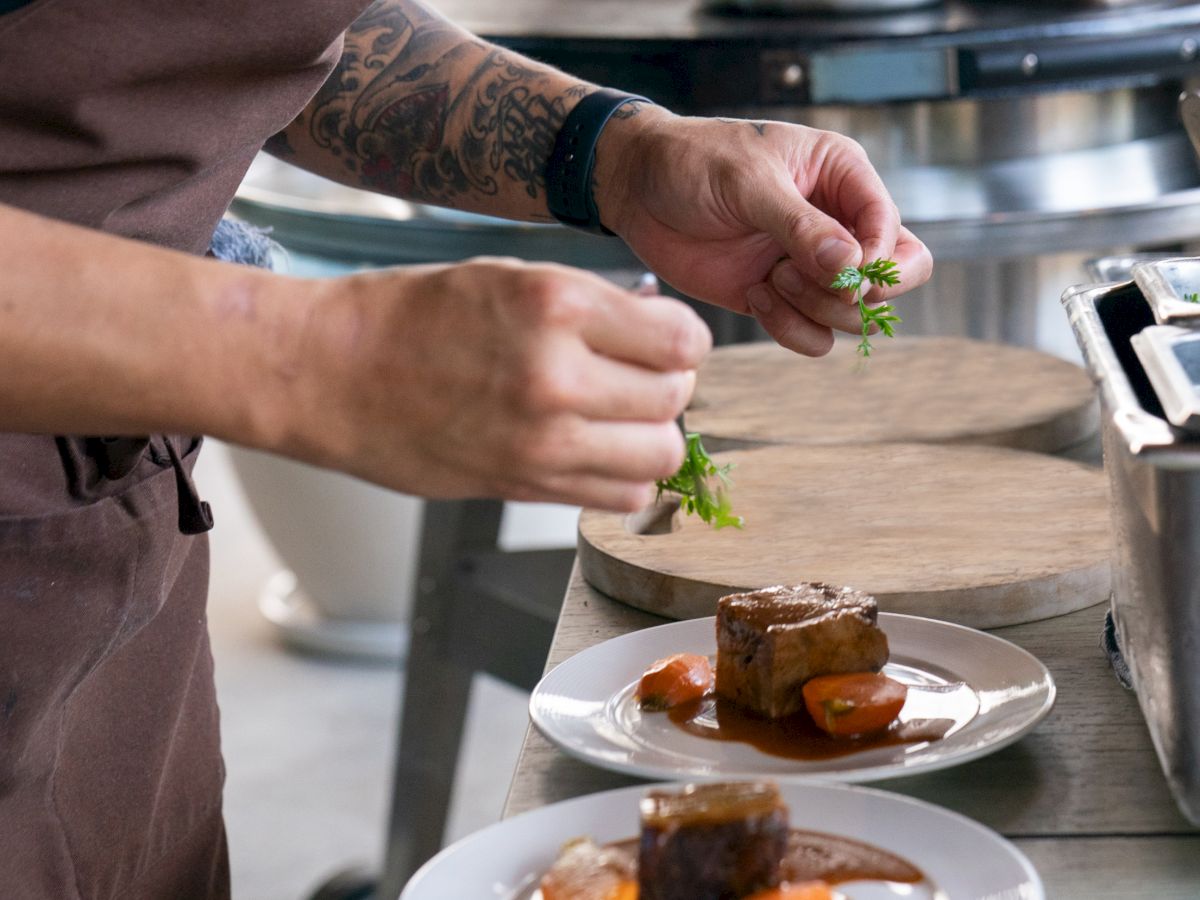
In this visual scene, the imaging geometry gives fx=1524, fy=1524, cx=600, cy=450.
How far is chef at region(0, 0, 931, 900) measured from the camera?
71cm

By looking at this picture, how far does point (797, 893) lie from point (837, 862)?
51 millimetres

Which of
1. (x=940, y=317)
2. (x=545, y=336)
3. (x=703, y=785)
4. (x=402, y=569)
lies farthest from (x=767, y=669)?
(x=402, y=569)

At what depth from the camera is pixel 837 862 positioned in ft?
2.42

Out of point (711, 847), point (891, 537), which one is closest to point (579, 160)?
point (891, 537)

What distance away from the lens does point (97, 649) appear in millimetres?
1128

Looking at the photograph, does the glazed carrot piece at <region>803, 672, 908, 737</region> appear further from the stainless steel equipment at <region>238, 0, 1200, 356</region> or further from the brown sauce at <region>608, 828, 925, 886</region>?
the stainless steel equipment at <region>238, 0, 1200, 356</region>

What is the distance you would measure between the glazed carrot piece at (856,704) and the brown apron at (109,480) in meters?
0.51

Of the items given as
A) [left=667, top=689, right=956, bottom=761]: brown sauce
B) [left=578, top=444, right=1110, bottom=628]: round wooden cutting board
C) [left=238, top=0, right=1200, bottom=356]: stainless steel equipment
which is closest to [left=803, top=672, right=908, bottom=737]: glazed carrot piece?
[left=667, top=689, right=956, bottom=761]: brown sauce

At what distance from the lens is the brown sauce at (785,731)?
2.91ft

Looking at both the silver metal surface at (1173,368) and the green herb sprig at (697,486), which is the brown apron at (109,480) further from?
the silver metal surface at (1173,368)

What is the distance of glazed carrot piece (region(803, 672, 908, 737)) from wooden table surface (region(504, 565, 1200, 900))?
36 millimetres

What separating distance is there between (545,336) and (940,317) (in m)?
1.66

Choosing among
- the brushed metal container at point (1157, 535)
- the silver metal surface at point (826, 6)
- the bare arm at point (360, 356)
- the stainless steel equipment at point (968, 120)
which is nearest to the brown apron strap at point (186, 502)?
the bare arm at point (360, 356)

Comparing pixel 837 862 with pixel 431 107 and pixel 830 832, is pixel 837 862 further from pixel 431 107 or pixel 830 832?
pixel 431 107
